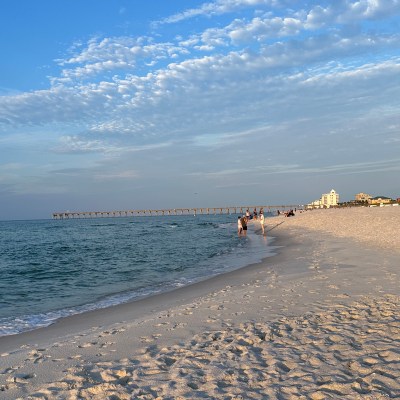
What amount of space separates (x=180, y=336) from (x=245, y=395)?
2.27 metres

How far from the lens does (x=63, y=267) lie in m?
17.8

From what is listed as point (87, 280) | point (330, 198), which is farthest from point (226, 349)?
point (330, 198)

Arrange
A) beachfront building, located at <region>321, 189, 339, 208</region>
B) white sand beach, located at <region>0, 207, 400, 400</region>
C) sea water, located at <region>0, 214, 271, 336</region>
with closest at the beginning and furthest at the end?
white sand beach, located at <region>0, 207, 400, 400</region> < sea water, located at <region>0, 214, 271, 336</region> < beachfront building, located at <region>321, 189, 339, 208</region>

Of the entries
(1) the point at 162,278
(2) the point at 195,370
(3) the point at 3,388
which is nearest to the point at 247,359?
(2) the point at 195,370

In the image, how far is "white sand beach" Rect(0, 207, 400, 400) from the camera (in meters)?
4.03

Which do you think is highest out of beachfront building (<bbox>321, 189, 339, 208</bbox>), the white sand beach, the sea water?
beachfront building (<bbox>321, 189, 339, 208</bbox>)

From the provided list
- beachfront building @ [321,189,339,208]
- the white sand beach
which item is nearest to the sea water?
the white sand beach

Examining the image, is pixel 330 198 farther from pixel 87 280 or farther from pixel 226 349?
pixel 226 349

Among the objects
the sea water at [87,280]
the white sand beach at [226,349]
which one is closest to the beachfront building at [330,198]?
the sea water at [87,280]

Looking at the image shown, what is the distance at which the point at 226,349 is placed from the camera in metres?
5.12

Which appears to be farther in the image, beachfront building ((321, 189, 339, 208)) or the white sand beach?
beachfront building ((321, 189, 339, 208))

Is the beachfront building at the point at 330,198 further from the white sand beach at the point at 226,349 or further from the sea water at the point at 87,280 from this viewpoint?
the white sand beach at the point at 226,349

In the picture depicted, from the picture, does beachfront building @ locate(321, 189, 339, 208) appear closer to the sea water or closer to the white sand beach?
the sea water

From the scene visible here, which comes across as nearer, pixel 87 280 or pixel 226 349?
pixel 226 349
